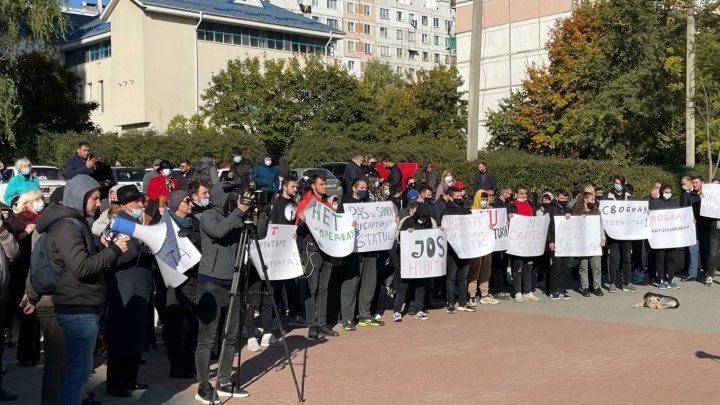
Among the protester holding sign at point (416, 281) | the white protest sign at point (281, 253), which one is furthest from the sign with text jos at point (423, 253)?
the white protest sign at point (281, 253)

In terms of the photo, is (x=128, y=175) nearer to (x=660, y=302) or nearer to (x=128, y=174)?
(x=128, y=174)

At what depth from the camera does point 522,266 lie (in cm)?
1717

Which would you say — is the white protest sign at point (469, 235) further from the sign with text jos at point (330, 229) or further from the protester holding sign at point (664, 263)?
the protester holding sign at point (664, 263)

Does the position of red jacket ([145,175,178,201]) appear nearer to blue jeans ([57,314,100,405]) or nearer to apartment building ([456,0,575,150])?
blue jeans ([57,314,100,405])

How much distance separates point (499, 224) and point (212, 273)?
812cm

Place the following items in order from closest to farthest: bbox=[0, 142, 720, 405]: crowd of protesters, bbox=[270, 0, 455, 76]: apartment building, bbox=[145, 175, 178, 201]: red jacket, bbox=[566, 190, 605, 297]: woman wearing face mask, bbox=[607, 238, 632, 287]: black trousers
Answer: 1. bbox=[0, 142, 720, 405]: crowd of protesters
2. bbox=[145, 175, 178, 201]: red jacket
3. bbox=[566, 190, 605, 297]: woman wearing face mask
4. bbox=[607, 238, 632, 287]: black trousers
5. bbox=[270, 0, 455, 76]: apartment building

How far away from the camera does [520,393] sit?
9555 millimetres

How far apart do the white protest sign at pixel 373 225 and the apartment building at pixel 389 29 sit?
9069cm

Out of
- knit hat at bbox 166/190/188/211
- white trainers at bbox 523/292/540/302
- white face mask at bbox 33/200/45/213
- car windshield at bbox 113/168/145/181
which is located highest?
car windshield at bbox 113/168/145/181

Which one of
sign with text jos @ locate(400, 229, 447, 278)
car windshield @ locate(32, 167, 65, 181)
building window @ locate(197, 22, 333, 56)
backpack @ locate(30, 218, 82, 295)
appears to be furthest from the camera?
building window @ locate(197, 22, 333, 56)

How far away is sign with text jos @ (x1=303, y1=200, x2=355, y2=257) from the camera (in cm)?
1311

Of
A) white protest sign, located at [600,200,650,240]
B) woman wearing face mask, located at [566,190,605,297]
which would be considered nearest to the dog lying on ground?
woman wearing face mask, located at [566,190,605,297]

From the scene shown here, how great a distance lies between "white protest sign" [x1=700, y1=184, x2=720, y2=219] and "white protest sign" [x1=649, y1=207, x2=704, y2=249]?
0.33 metres

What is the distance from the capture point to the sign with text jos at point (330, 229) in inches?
516
